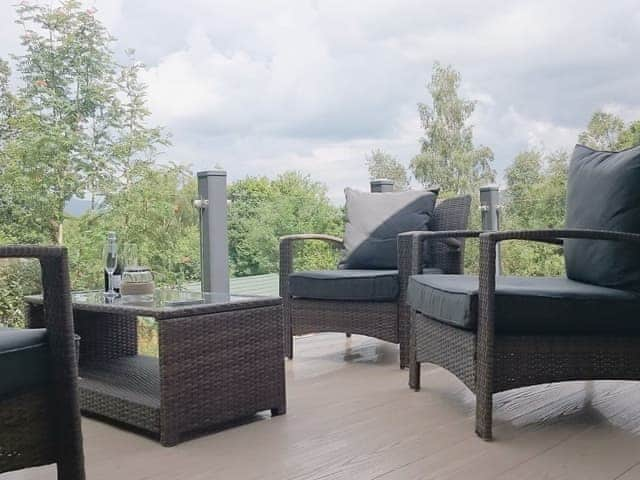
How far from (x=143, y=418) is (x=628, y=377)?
148cm

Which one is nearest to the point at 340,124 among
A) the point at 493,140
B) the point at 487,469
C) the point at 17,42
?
the point at 493,140

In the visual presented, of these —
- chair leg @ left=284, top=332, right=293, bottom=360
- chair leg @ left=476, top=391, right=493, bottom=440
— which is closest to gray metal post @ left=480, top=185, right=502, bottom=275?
chair leg @ left=284, top=332, right=293, bottom=360

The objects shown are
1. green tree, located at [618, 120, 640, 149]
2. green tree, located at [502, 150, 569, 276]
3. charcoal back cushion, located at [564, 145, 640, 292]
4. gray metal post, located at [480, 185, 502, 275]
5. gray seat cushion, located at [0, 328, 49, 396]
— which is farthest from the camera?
green tree, located at [618, 120, 640, 149]

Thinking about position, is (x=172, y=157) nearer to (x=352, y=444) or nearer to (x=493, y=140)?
(x=352, y=444)

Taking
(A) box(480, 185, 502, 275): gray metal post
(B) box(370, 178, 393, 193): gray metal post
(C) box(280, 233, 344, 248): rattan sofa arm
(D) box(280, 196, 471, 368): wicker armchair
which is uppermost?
(B) box(370, 178, 393, 193): gray metal post

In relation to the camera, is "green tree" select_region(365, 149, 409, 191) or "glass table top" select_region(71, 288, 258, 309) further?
"green tree" select_region(365, 149, 409, 191)

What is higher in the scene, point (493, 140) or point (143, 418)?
point (493, 140)

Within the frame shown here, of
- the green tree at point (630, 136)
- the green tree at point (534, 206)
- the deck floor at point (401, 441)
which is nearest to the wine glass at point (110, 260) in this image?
the deck floor at point (401, 441)

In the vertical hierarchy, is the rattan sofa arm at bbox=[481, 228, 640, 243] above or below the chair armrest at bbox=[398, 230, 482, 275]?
above

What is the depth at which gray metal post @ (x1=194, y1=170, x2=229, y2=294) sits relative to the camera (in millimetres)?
3520

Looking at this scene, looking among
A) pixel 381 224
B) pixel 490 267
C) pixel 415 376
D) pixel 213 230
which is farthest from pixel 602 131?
pixel 490 267

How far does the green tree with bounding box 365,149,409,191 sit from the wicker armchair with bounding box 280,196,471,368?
15.3 feet

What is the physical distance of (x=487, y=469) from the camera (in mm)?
1753

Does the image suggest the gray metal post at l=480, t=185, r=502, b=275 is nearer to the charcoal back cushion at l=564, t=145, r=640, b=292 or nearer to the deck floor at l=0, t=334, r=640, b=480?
the deck floor at l=0, t=334, r=640, b=480
